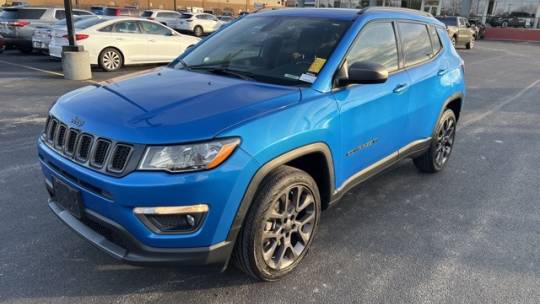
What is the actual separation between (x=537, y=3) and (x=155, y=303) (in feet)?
168

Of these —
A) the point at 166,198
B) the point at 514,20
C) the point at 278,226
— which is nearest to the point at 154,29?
the point at 278,226

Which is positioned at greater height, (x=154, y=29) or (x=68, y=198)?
(x=154, y=29)

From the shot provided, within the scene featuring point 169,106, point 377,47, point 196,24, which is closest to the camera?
point 169,106

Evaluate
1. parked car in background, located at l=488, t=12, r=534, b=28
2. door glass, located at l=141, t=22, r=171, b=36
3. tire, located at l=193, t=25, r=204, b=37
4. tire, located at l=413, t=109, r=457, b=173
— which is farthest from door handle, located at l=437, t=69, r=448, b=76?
parked car in background, located at l=488, t=12, r=534, b=28

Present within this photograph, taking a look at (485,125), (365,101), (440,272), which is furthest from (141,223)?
(485,125)

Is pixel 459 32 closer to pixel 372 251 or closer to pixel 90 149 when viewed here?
pixel 372 251

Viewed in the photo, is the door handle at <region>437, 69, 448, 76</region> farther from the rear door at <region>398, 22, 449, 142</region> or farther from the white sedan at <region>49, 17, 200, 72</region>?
the white sedan at <region>49, 17, 200, 72</region>

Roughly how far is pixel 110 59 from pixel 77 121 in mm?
10146

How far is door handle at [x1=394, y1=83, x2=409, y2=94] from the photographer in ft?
12.2

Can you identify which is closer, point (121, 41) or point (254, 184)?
point (254, 184)

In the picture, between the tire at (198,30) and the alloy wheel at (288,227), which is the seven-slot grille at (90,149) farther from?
the tire at (198,30)

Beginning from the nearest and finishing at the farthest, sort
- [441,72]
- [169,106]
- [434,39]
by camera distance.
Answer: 1. [169,106]
2. [441,72]
3. [434,39]

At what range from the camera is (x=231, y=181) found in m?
2.37

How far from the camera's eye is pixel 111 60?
39.2 feet
